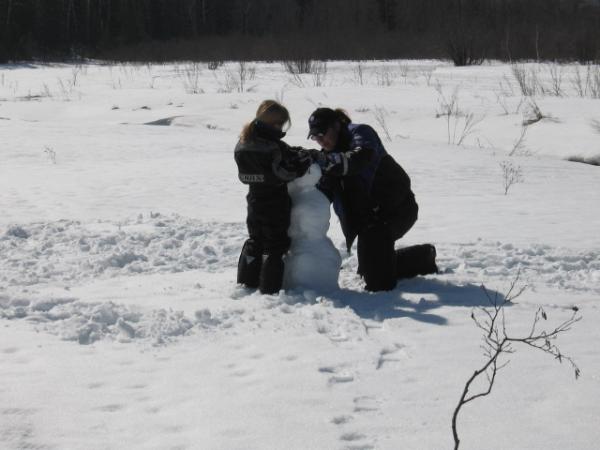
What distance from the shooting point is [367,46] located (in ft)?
94.0

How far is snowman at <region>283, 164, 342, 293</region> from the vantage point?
14.9 feet

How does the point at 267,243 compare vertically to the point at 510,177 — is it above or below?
above

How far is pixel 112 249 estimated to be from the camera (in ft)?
18.5

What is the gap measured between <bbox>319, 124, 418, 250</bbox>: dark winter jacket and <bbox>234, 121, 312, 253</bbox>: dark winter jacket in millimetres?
340

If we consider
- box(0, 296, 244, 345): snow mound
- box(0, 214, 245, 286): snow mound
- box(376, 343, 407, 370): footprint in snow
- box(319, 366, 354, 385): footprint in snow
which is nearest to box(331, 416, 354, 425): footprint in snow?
box(319, 366, 354, 385): footprint in snow

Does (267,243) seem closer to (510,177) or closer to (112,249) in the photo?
(112,249)

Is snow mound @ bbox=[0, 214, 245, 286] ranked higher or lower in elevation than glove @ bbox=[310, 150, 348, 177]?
lower

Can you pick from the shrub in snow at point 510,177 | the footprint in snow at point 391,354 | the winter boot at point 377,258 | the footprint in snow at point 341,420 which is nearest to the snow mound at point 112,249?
the winter boot at point 377,258

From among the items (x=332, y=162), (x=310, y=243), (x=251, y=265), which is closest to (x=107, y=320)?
(x=251, y=265)

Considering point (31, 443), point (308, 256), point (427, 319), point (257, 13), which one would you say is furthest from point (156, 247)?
point (257, 13)

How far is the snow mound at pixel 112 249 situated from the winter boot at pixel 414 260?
1236 millimetres

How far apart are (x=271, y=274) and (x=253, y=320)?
510 mm

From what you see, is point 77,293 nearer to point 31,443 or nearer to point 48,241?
point 48,241

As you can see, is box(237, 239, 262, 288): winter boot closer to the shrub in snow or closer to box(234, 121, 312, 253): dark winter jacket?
box(234, 121, 312, 253): dark winter jacket
